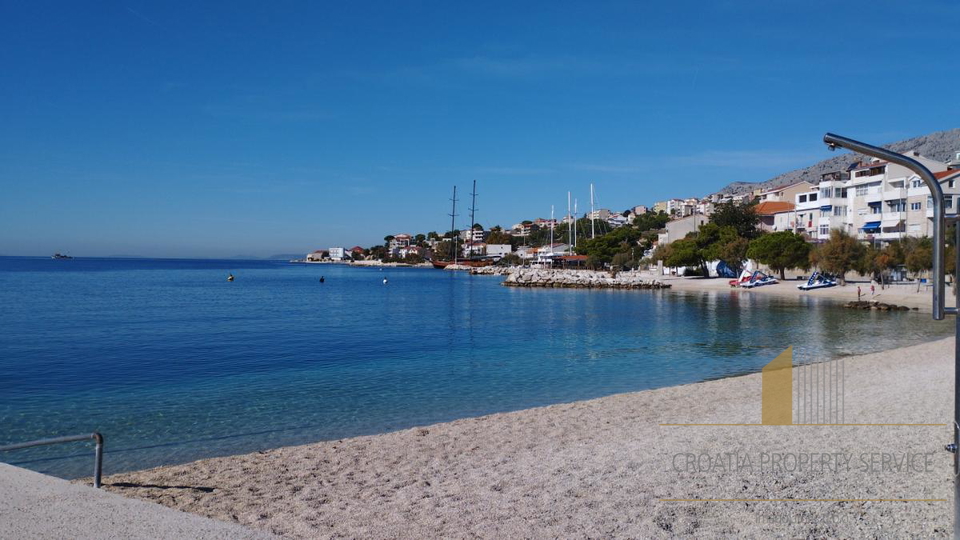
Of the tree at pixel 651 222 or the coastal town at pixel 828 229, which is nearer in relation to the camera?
the coastal town at pixel 828 229

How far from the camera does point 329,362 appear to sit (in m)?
23.2

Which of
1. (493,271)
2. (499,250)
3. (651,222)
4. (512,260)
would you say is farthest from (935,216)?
(499,250)

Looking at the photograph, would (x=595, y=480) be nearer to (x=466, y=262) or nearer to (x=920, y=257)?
(x=920, y=257)

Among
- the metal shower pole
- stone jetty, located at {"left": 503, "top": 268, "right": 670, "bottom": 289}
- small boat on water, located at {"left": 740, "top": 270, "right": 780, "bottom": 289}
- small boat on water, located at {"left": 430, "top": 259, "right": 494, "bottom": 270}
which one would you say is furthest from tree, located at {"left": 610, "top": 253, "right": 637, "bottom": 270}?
the metal shower pole

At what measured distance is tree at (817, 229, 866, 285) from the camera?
57969 millimetres

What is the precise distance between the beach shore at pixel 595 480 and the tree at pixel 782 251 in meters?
59.9

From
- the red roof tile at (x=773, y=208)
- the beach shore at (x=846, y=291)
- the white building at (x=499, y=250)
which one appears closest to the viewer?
the beach shore at (x=846, y=291)

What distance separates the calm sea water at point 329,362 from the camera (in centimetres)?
1359

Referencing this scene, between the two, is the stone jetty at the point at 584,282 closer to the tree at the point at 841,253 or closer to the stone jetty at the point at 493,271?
the tree at the point at 841,253

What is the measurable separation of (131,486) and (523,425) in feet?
21.4

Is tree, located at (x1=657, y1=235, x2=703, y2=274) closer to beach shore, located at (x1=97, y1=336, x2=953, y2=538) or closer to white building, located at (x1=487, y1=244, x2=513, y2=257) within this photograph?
beach shore, located at (x1=97, y1=336, x2=953, y2=538)

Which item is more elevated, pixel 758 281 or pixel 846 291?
pixel 758 281

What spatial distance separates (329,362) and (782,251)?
58757 mm

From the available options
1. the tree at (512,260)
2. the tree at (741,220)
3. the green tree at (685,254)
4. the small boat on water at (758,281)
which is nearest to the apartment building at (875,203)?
the tree at (741,220)
